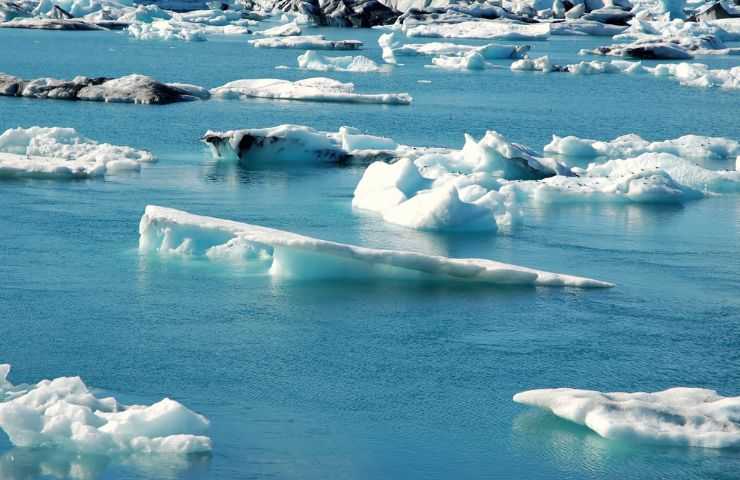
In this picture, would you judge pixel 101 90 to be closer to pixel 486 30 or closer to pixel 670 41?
pixel 670 41

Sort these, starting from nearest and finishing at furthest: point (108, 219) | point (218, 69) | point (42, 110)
Answer: point (108, 219) → point (42, 110) → point (218, 69)

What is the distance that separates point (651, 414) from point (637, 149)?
44.5 ft

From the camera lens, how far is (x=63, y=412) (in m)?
7.70

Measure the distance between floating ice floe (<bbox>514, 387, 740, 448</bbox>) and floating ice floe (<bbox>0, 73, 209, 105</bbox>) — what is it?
2123 centimetres

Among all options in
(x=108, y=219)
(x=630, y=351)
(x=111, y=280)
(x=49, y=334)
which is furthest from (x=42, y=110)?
(x=630, y=351)

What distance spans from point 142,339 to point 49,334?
79cm

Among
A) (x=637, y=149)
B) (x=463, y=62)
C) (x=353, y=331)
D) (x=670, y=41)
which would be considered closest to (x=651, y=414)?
(x=353, y=331)

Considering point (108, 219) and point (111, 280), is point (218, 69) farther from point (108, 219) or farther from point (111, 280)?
point (111, 280)

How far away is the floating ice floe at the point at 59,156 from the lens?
17938 millimetres

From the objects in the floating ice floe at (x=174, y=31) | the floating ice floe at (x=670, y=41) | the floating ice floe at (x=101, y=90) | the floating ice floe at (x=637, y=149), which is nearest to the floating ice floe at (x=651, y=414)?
the floating ice floe at (x=637, y=149)

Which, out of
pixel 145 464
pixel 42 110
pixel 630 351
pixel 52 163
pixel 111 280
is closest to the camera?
pixel 145 464

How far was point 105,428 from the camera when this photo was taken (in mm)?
7566

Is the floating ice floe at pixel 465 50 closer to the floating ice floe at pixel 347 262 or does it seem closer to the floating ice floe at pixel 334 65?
the floating ice floe at pixel 334 65

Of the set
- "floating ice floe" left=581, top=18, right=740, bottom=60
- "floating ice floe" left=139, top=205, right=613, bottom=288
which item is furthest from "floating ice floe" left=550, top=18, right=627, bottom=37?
"floating ice floe" left=139, top=205, right=613, bottom=288
